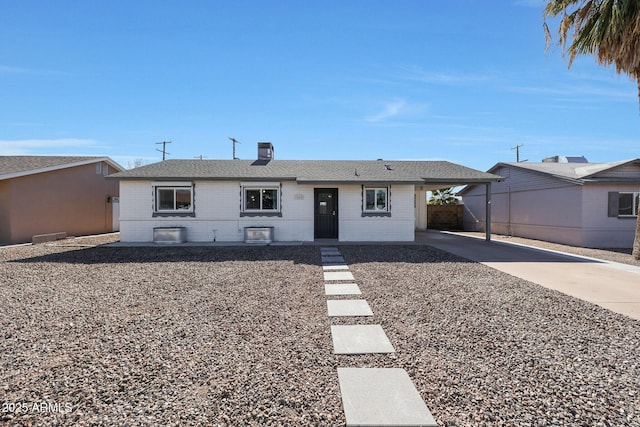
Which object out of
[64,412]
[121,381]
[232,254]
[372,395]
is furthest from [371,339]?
[232,254]

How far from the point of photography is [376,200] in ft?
44.7

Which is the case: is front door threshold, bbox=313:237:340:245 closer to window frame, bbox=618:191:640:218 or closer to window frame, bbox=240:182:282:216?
window frame, bbox=240:182:282:216

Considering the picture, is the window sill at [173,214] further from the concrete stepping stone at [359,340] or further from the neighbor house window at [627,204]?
the neighbor house window at [627,204]

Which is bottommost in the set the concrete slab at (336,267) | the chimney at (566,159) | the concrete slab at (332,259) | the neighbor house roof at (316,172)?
the concrete slab at (336,267)

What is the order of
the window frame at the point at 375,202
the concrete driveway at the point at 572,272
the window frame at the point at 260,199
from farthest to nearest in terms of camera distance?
the window frame at the point at 375,202 → the window frame at the point at 260,199 → the concrete driveway at the point at 572,272

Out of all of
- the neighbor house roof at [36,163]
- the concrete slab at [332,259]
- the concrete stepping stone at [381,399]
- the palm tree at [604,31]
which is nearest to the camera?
the concrete stepping stone at [381,399]

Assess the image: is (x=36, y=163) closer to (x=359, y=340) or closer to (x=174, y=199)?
(x=174, y=199)

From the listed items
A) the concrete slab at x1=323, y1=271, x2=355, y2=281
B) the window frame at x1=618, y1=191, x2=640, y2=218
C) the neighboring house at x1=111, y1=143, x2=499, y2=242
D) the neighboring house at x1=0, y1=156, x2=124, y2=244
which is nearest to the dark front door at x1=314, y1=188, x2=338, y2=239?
the neighboring house at x1=111, y1=143, x2=499, y2=242

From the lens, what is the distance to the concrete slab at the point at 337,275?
7.14 metres

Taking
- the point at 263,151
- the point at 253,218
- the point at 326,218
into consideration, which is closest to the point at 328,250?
the point at 326,218

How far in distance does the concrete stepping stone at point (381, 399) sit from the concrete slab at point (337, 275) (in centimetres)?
397

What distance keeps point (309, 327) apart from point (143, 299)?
3.22 m

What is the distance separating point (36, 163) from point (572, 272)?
21.9 m

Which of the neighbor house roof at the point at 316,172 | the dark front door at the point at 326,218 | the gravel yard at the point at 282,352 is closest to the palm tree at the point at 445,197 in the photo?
the neighbor house roof at the point at 316,172
